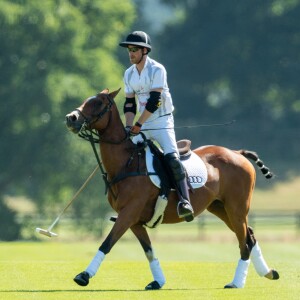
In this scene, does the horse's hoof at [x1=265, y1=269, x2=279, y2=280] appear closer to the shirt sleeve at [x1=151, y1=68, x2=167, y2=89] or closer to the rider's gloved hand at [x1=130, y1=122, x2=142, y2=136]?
the rider's gloved hand at [x1=130, y1=122, x2=142, y2=136]

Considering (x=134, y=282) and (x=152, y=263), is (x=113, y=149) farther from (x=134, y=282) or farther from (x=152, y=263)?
(x=134, y=282)

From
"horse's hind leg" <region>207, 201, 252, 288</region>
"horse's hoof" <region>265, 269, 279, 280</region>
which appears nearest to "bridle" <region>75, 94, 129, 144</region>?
"horse's hind leg" <region>207, 201, 252, 288</region>

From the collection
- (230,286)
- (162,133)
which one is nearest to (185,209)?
(162,133)

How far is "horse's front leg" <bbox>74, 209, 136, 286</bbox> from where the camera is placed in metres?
14.4

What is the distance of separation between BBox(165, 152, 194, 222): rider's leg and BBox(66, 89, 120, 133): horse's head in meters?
0.84

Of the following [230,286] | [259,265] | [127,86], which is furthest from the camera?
[259,265]

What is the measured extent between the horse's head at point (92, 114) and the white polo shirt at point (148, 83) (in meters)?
0.42

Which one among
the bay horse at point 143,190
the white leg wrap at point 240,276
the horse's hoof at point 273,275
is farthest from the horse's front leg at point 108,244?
the horse's hoof at point 273,275

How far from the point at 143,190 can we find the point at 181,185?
50 centimetres

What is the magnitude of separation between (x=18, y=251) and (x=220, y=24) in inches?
1745

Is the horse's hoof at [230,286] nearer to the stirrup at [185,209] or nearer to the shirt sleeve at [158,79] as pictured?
the stirrup at [185,209]

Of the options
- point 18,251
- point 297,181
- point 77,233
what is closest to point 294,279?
point 18,251

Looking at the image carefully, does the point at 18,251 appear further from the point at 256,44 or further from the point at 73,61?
the point at 256,44

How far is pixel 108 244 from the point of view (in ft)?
48.7
